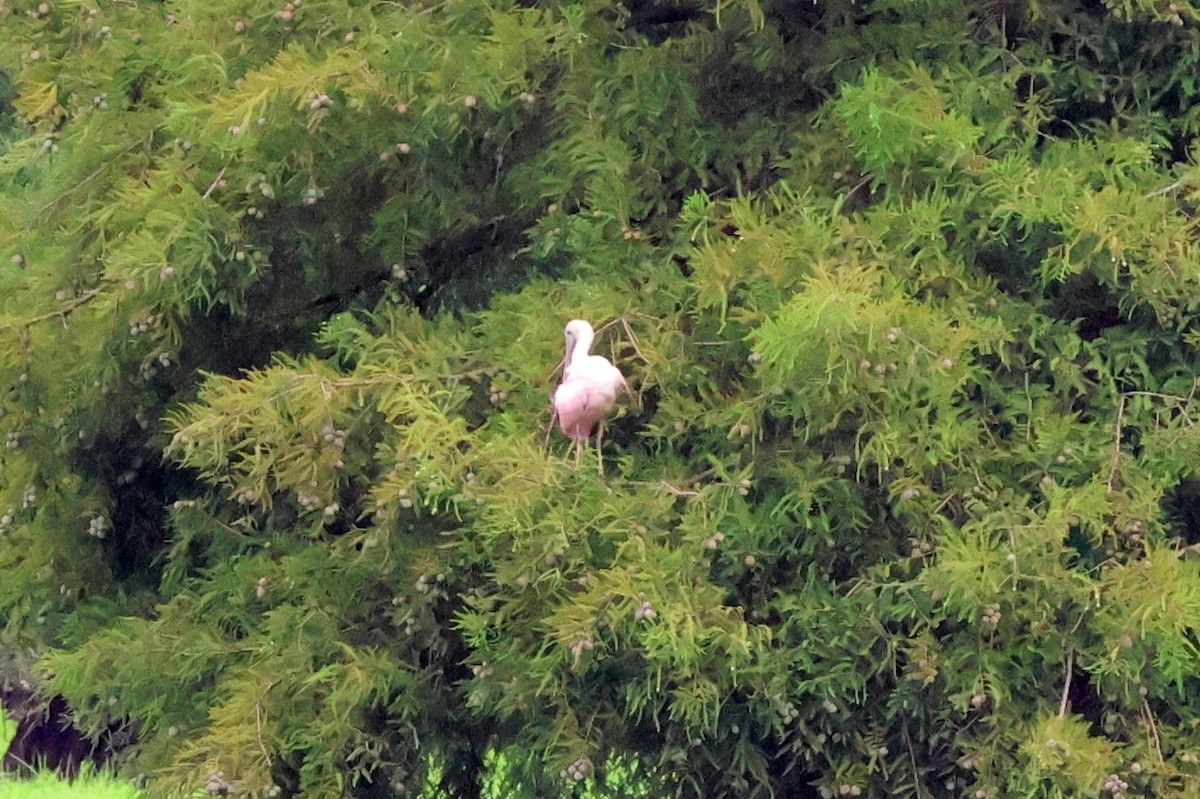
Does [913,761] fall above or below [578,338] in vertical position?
below

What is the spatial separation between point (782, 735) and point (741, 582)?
0.34 meters

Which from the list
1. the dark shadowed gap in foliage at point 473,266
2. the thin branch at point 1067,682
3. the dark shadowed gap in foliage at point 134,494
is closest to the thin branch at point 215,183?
the dark shadowed gap in foliage at point 473,266

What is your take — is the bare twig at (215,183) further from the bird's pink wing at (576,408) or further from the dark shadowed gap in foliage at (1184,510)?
the dark shadowed gap in foliage at (1184,510)

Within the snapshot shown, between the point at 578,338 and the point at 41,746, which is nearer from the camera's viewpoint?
the point at 578,338

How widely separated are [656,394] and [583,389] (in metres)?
0.36

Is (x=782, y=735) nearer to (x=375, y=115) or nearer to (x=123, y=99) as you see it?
(x=375, y=115)

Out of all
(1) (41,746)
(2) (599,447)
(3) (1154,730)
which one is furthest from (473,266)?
(1) (41,746)

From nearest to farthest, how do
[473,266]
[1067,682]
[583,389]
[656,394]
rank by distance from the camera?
[1067,682] → [583,389] → [656,394] → [473,266]

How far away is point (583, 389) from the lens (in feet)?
9.43

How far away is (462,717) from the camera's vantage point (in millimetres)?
3508

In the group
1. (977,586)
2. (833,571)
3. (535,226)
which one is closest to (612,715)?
(833,571)

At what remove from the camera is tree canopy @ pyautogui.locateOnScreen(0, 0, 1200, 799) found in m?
2.79

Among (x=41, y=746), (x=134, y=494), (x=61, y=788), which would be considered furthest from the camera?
(x=41, y=746)

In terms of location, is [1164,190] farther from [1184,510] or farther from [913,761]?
[913,761]
